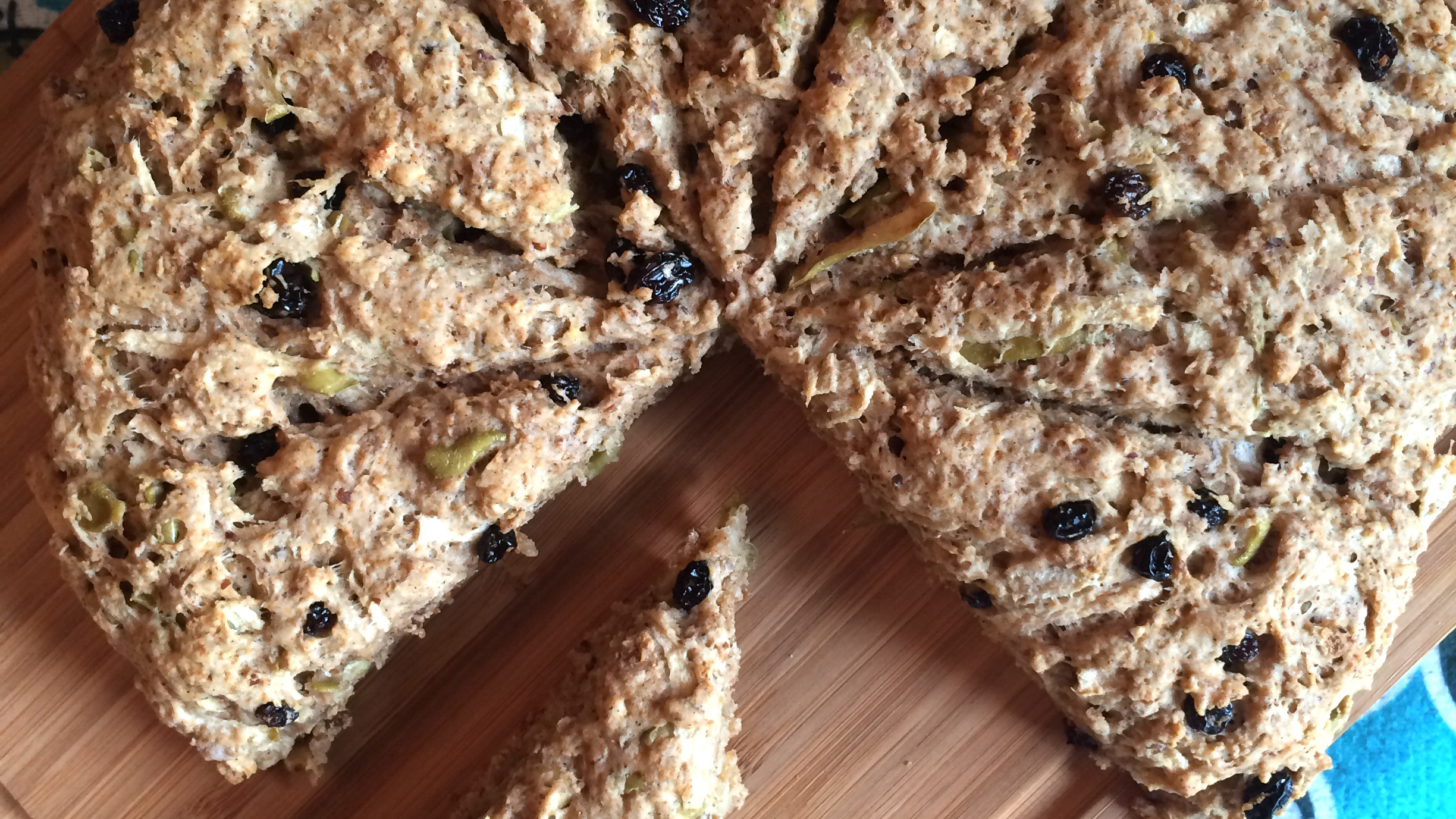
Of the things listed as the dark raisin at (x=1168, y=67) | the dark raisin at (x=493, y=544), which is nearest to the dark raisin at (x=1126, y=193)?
the dark raisin at (x=1168, y=67)

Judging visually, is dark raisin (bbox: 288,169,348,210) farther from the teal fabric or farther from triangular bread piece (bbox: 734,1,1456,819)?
the teal fabric

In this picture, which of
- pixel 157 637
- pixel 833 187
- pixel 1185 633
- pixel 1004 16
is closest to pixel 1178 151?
pixel 1004 16

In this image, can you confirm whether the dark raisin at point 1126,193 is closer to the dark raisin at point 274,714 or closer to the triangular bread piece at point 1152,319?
the triangular bread piece at point 1152,319

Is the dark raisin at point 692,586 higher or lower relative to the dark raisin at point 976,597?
lower

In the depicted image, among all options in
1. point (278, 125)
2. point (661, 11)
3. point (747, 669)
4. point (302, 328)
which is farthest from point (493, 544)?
point (661, 11)

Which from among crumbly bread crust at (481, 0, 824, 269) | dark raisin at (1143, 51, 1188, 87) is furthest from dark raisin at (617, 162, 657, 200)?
dark raisin at (1143, 51, 1188, 87)

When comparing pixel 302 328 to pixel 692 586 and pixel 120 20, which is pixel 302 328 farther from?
pixel 692 586
